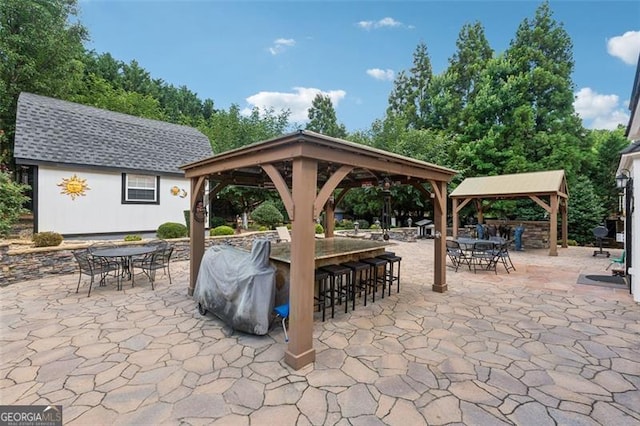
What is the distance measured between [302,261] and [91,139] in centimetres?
1178

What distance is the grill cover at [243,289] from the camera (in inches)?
152

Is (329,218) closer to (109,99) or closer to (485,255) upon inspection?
(485,255)

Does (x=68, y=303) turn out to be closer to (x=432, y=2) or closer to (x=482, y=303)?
(x=482, y=303)

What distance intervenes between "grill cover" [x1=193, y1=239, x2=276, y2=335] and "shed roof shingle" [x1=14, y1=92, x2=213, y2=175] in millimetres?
8356

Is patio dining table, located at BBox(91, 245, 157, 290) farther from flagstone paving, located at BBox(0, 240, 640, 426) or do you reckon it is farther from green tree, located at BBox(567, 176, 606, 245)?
green tree, located at BBox(567, 176, 606, 245)

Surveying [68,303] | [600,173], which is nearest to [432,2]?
[68,303]

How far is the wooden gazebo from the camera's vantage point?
11.0m

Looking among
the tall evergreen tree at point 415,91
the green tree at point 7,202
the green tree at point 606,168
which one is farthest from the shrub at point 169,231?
the green tree at point 606,168

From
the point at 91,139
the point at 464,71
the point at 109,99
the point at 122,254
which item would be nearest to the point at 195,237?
the point at 122,254

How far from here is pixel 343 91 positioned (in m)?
27.3

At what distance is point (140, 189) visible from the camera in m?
11.4

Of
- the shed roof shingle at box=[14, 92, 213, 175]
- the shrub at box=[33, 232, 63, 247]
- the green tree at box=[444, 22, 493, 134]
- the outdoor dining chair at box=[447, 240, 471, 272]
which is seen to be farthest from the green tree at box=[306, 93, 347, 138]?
the shrub at box=[33, 232, 63, 247]

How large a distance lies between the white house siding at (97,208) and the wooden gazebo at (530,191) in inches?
502

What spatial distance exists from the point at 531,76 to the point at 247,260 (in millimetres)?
22187
